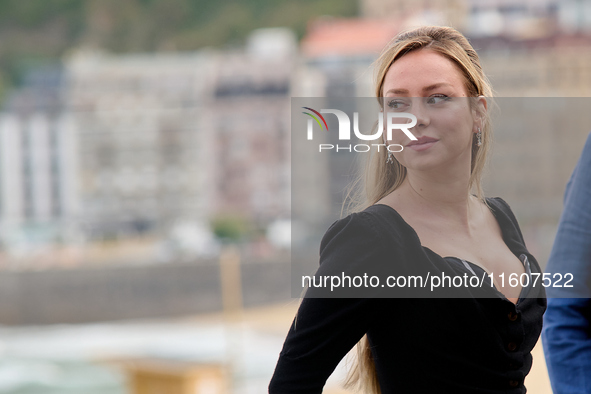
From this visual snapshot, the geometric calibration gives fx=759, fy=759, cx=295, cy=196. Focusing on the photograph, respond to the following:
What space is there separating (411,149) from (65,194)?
104 ft

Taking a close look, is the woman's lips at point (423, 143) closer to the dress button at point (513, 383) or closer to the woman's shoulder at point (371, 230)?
the woman's shoulder at point (371, 230)

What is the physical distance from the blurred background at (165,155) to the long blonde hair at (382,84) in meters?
17.3

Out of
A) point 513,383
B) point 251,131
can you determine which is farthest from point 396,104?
point 251,131

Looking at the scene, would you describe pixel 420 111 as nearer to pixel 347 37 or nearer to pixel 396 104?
pixel 396 104

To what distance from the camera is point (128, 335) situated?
19.8 meters

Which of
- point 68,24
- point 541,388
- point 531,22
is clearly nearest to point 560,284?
point 541,388

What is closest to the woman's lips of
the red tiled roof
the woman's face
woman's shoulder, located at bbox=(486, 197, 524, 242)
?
the woman's face

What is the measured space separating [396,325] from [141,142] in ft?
100

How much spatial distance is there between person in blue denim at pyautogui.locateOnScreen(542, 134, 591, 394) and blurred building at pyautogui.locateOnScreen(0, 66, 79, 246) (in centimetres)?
3078

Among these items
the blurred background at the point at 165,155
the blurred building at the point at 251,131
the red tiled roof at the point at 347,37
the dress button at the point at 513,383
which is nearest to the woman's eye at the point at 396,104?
the dress button at the point at 513,383

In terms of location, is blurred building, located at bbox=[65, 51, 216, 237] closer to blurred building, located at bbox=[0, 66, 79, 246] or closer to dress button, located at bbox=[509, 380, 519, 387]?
blurred building, located at bbox=[0, 66, 79, 246]

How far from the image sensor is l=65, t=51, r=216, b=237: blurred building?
29.9 meters

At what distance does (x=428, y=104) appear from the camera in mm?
593

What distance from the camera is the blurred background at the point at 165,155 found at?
1967 cm
